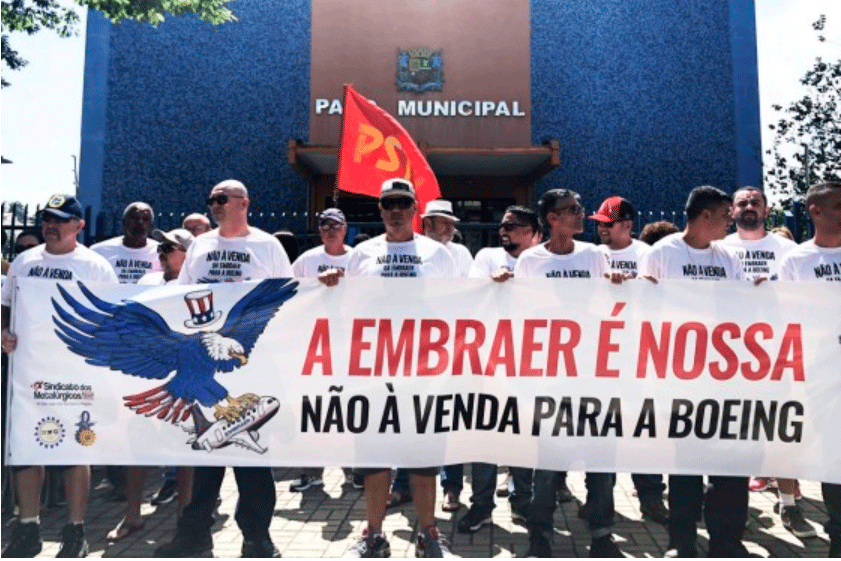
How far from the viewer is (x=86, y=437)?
12.6 ft

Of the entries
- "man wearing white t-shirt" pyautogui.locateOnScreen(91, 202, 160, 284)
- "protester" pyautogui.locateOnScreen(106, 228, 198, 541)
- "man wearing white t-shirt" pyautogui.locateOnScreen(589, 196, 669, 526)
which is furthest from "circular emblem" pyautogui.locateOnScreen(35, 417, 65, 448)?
"man wearing white t-shirt" pyautogui.locateOnScreen(589, 196, 669, 526)

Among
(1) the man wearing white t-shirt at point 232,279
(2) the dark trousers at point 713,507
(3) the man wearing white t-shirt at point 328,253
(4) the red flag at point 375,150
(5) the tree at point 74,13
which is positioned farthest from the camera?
(5) the tree at point 74,13

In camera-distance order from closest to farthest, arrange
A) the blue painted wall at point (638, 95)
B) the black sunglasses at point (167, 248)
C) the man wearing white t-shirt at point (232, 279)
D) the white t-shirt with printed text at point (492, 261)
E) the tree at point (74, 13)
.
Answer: the man wearing white t-shirt at point (232, 279), the black sunglasses at point (167, 248), the white t-shirt with printed text at point (492, 261), the tree at point (74, 13), the blue painted wall at point (638, 95)

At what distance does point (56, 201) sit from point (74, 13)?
9963mm

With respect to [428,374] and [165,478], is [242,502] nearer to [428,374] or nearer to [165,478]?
[428,374]

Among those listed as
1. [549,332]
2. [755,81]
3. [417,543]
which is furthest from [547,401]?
[755,81]

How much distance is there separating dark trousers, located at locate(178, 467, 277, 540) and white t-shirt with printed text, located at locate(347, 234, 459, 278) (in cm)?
135

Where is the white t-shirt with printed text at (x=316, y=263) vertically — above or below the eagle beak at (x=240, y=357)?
above

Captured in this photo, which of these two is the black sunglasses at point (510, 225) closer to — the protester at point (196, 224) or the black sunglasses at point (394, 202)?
the black sunglasses at point (394, 202)

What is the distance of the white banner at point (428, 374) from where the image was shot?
12.4 feet

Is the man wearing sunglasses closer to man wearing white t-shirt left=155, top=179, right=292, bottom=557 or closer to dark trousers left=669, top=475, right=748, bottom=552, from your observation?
man wearing white t-shirt left=155, top=179, right=292, bottom=557

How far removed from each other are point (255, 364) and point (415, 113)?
11188mm

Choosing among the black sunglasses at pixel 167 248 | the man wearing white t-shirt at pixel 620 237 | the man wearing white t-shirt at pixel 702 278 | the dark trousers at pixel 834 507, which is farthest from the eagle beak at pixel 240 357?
the dark trousers at pixel 834 507

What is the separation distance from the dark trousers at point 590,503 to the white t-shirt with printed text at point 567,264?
118 centimetres
